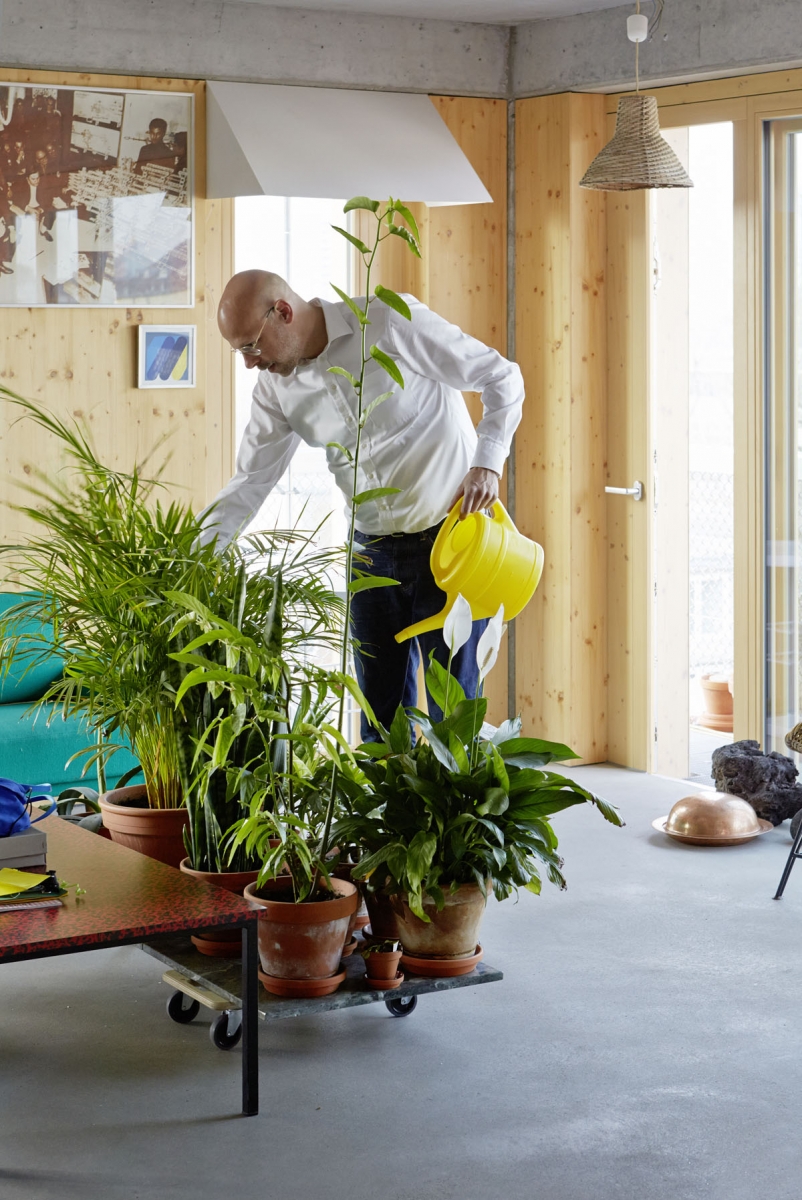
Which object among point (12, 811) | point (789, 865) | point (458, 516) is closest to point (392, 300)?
point (458, 516)

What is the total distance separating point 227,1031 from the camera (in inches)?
112

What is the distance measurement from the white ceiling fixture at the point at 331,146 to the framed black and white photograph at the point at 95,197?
0.17m

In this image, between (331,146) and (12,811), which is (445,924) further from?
(331,146)

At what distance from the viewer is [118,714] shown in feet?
Result: 9.90

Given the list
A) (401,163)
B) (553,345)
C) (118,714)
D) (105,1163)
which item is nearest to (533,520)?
(553,345)

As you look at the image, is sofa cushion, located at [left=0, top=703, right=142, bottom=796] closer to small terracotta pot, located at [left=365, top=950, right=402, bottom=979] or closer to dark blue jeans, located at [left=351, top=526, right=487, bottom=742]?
dark blue jeans, located at [left=351, top=526, right=487, bottom=742]

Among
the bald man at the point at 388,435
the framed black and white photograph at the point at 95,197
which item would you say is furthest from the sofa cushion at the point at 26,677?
the bald man at the point at 388,435

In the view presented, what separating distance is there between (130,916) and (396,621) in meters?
1.43

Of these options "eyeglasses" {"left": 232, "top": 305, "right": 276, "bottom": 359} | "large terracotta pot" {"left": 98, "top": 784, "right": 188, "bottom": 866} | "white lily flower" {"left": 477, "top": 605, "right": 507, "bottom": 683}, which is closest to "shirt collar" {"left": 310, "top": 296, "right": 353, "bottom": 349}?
"eyeglasses" {"left": 232, "top": 305, "right": 276, "bottom": 359}

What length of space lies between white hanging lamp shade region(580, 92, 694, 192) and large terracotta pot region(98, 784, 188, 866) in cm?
272

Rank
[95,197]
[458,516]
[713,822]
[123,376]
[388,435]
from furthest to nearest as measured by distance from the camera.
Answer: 1. [123,376]
2. [95,197]
3. [713,822]
4. [388,435]
5. [458,516]

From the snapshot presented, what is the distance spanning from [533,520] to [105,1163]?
372 centimetres

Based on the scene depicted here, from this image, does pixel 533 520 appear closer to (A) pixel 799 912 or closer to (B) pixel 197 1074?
(A) pixel 799 912

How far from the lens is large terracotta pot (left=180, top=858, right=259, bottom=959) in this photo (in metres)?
2.82
